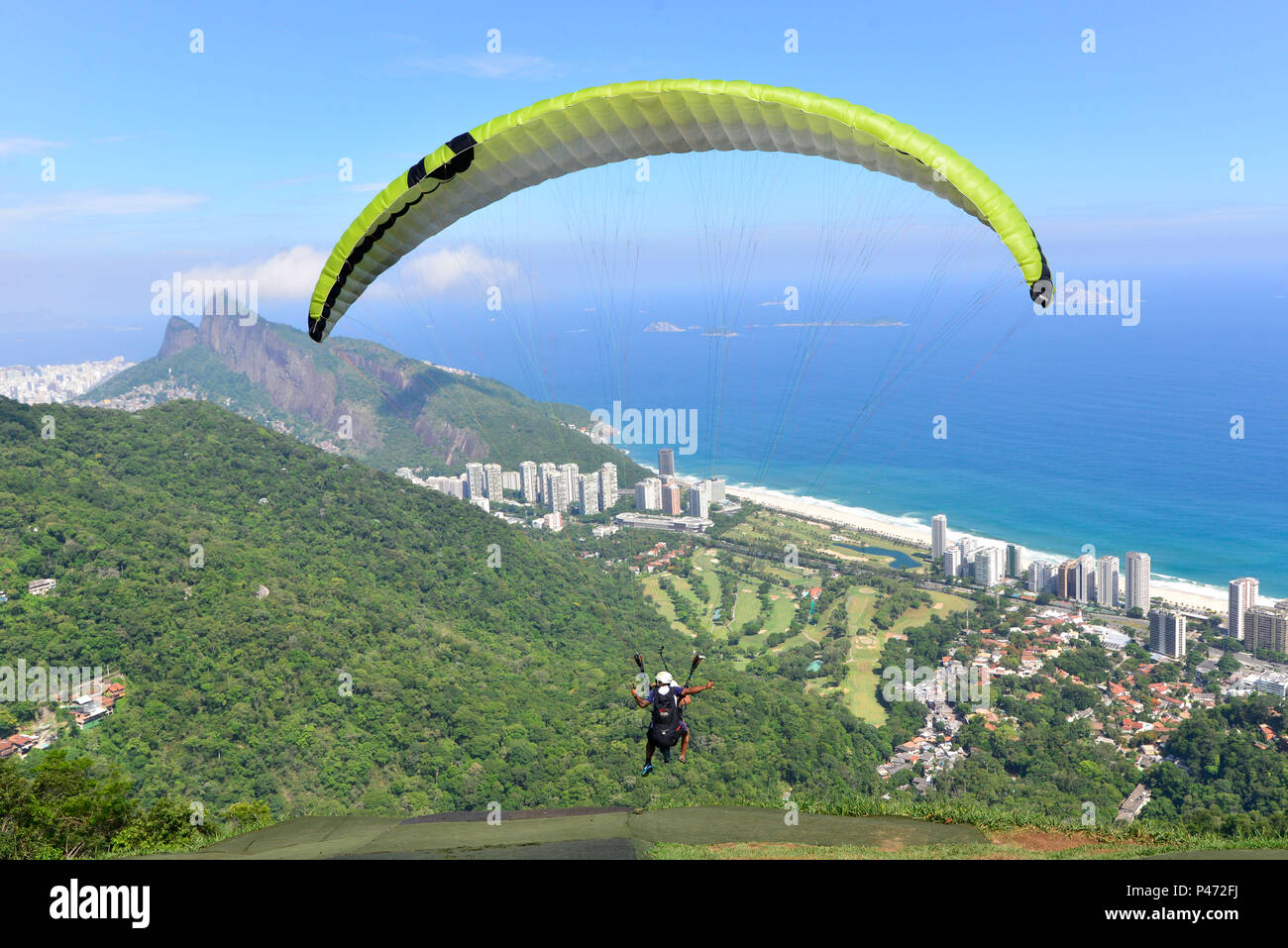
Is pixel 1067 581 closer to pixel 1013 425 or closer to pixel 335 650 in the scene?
pixel 335 650

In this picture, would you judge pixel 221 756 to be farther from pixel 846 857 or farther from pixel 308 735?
pixel 846 857

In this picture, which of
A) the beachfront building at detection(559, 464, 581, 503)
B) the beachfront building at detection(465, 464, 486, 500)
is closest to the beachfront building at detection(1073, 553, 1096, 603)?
the beachfront building at detection(559, 464, 581, 503)

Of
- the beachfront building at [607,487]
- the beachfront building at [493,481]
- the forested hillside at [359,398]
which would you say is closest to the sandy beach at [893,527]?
the beachfront building at [607,487]

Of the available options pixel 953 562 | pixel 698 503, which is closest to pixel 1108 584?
pixel 953 562

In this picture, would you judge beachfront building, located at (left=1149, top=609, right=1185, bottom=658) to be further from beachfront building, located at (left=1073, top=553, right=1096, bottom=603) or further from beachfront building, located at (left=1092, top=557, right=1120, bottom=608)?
beachfront building, located at (left=1073, top=553, right=1096, bottom=603)

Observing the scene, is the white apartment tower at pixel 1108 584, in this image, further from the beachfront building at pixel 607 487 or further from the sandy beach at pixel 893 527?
the beachfront building at pixel 607 487
